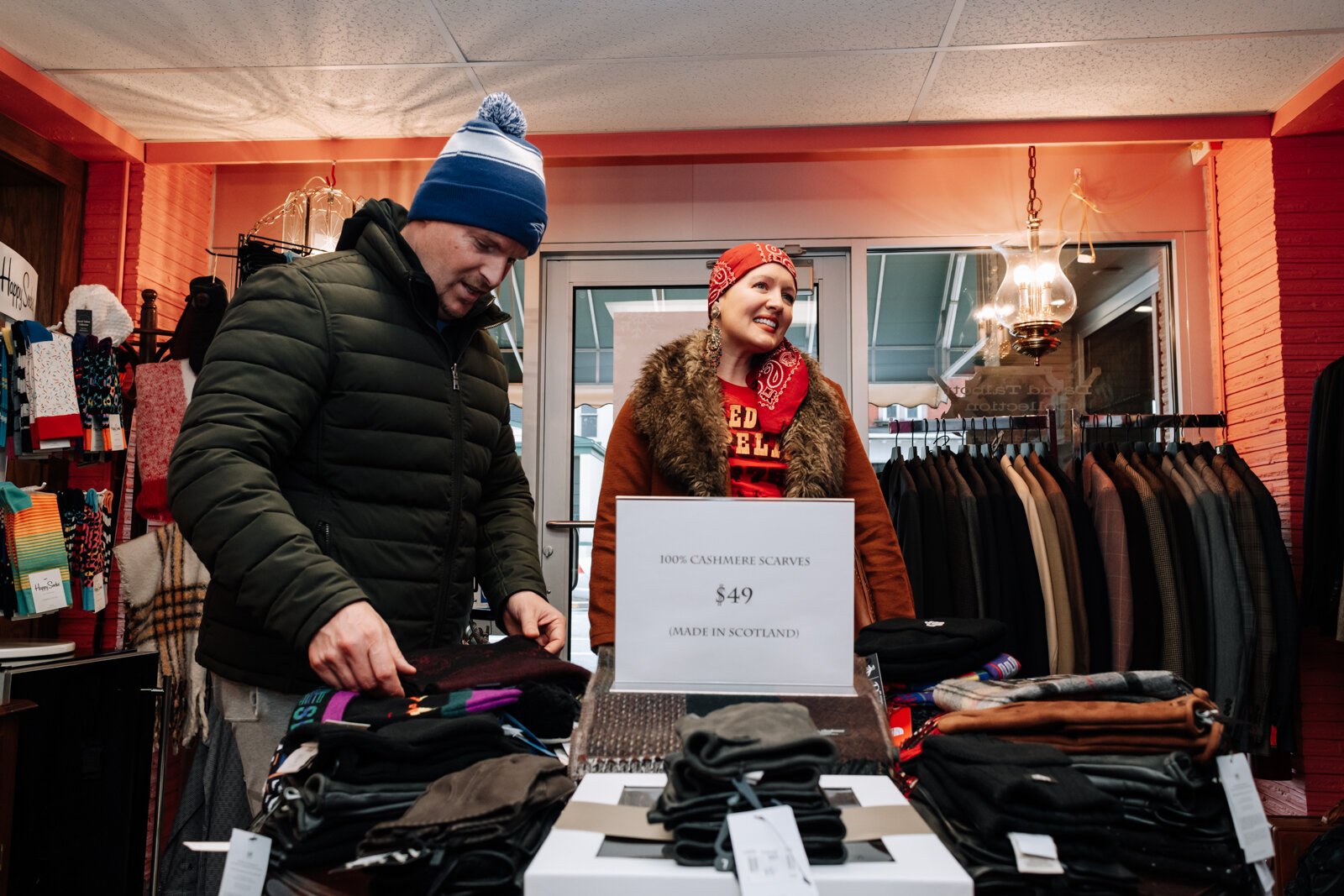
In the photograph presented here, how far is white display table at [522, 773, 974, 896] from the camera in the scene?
0.73 meters

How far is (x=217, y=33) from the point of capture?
2881mm

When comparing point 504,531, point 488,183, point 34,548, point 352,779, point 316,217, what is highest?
point 316,217

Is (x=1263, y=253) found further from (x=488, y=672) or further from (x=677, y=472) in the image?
(x=488, y=672)

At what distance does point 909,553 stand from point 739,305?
134 centimetres

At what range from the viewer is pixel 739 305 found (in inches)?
82.6

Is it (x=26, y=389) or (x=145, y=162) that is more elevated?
(x=145, y=162)

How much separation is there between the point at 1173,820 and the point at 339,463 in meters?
1.16

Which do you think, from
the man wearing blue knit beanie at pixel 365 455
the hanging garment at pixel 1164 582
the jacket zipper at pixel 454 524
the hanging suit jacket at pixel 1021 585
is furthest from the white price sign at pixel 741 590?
the hanging garment at pixel 1164 582

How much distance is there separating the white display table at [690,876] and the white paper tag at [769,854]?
0.02m

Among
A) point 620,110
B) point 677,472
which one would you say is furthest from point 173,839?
point 620,110

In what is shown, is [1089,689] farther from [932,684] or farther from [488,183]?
[488,183]

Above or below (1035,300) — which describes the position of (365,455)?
below

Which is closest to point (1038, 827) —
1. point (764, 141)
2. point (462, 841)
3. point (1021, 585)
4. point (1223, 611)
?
point (462, 841)

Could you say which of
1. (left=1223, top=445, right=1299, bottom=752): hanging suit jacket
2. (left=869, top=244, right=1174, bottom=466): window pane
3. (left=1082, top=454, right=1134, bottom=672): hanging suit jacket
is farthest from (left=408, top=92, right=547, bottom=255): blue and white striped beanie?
(left=1223, top=445, right=1299, bottom=752): hanging suit jacket
